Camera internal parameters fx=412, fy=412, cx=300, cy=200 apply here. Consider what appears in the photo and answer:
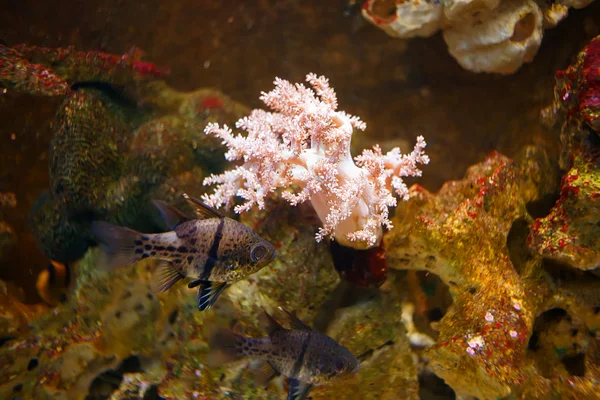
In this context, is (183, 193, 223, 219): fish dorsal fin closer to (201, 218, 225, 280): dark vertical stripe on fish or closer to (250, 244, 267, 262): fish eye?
(201, 218, 225, 280): dark vertical stripe on fish

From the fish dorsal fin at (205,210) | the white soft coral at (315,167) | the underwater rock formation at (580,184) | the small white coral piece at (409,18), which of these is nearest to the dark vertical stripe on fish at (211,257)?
the fish dorsal fin at (205,210)

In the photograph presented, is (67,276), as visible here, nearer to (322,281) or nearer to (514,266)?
(322,281)

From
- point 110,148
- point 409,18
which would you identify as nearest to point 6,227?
point 110,148

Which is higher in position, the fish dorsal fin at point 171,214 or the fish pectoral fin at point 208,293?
the fish dorsal fin at point 171,214

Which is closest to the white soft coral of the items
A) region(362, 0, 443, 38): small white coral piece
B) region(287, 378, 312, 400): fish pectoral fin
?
region(287, 378, 312, 400): fish pectoral fin

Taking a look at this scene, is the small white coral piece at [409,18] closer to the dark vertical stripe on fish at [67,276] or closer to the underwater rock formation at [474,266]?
the underwater rock formation at [474,266]
